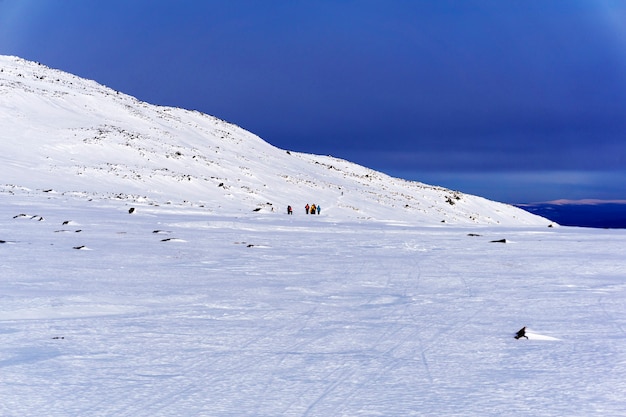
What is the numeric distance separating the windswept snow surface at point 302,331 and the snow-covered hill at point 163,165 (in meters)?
18.7

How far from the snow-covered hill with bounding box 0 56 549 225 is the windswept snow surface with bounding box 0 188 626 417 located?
1870cm

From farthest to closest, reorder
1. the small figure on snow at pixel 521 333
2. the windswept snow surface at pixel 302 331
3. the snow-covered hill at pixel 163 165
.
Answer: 1. the snow-covered hill at pixel 163 165
2. the small figure on snow at pixel 521 333
3. the windswept snow surface at pixel 302 331

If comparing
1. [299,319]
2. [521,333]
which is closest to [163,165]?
[299,319]

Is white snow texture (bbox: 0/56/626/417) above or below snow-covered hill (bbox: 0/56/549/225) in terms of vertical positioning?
below

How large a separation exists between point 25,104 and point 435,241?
182 feet

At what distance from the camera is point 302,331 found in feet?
26.2

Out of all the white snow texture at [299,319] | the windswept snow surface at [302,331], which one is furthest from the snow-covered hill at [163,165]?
the windswept snow surface at [302,331]

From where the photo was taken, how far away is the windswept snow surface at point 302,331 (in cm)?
541

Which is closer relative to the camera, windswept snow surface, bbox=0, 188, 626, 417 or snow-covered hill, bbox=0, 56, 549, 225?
windswept snow surface, bbox=0, 188, 626, 417

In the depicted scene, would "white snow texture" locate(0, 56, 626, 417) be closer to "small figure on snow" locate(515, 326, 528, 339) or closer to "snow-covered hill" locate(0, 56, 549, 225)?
"small figure on snow" locate(515, 326, 528, 339)

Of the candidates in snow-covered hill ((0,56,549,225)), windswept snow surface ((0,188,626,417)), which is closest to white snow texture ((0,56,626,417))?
windswept snow surface ((0,188,626,417))

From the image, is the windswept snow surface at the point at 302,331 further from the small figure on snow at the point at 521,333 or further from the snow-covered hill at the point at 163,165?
the snow-covered hill at the point at 163,165

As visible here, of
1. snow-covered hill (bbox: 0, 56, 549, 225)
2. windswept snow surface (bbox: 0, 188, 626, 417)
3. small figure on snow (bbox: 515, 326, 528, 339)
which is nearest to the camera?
windswept snow surface (bbox: 0, 188, 626, 417)

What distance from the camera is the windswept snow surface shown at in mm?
5410
